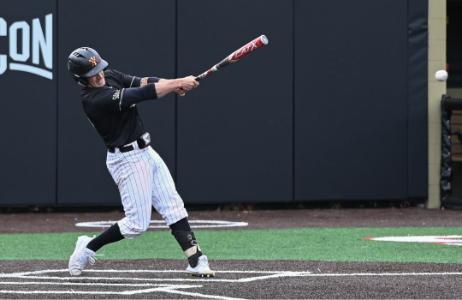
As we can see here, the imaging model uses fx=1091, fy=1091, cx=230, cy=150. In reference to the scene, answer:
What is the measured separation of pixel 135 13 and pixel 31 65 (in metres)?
1.61

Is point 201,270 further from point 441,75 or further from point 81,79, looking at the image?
point 441,75

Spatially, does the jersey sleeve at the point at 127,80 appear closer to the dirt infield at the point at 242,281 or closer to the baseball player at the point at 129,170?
the baseball player at the point at 129,170

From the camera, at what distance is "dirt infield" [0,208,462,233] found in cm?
1369

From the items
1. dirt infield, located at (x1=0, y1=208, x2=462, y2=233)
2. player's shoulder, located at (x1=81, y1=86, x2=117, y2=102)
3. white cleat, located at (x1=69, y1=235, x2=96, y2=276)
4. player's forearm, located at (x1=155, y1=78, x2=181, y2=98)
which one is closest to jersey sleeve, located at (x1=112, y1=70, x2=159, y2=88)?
player's shoulder, located at (x1=81, y1=86, x2=117, y2=102)

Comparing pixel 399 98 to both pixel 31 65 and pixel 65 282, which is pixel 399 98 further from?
pixel 65 282

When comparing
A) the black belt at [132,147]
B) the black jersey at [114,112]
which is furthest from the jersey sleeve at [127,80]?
the black belt at [132,147]

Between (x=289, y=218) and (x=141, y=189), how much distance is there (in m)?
6.75

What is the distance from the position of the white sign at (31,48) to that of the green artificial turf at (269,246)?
330cm

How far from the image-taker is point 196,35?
50.4 feet

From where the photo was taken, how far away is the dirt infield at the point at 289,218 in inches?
539

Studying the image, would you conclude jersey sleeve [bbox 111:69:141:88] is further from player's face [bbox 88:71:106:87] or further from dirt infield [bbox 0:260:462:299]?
dirt infield [bbox 0:260:462:299]

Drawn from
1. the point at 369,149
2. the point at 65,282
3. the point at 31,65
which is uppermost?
the point at 31,65

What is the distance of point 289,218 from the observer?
1478cm

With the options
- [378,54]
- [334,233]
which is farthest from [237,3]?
[334,233]
